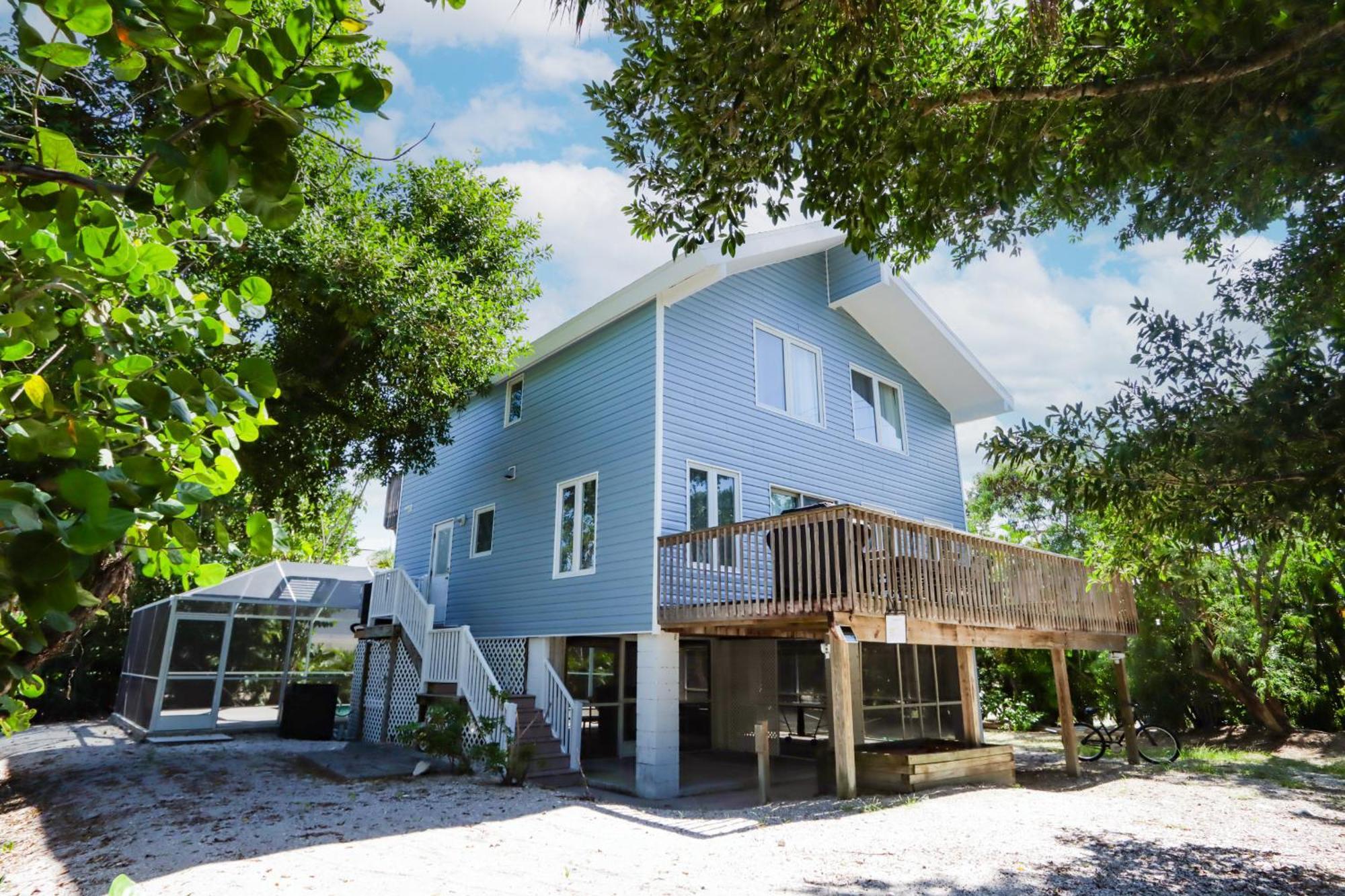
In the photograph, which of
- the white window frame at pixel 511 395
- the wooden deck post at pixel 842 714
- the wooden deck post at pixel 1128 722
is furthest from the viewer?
the white window frame at pixel 511 395

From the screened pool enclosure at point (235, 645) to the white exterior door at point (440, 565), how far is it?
5.59ft

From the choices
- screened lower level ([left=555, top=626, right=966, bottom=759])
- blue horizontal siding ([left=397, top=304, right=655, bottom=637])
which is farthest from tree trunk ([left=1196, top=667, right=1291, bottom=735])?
blue horizontal siding ([left=397, top=304, right=655, bottom=637])

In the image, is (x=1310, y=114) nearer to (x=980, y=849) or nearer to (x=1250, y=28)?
(x=1250, y=28)

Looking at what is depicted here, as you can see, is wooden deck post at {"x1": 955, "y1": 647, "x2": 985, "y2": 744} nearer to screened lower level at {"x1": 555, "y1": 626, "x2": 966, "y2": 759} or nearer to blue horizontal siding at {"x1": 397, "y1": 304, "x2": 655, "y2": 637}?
screened lower level at {"x1": 555, "y1": 626, "x2": 966, "y2": 759}

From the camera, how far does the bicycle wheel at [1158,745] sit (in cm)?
1312

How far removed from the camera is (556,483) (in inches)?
503

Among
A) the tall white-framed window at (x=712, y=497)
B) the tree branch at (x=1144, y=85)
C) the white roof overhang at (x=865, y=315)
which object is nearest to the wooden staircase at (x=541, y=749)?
the tall white-framed window at (x=712, y=497)

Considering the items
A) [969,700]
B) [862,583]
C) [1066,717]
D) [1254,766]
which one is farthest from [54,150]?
[1254,766]

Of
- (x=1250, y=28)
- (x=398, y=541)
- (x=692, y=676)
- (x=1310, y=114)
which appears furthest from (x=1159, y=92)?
(x=398, y=541)

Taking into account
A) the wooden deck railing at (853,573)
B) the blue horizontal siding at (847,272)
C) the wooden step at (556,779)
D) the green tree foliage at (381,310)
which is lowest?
the wooden step at (556,779)

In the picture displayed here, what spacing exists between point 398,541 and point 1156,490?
15.7m

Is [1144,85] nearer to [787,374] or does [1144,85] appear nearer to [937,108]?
[937,108]

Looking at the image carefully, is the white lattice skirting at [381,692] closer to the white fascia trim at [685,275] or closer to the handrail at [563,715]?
the handrail at [563,715]

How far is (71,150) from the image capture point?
116 centimetres
